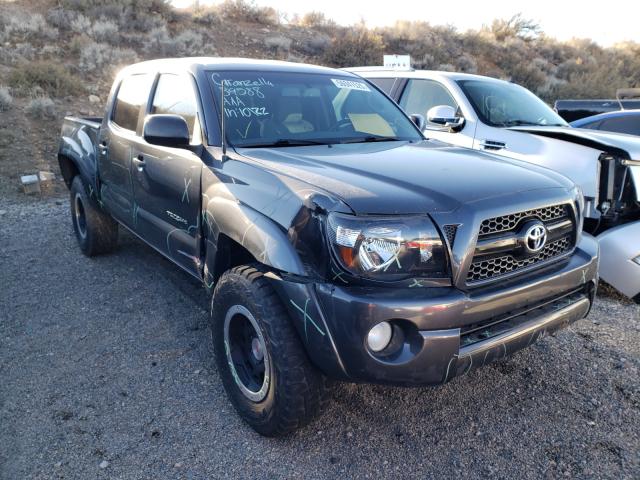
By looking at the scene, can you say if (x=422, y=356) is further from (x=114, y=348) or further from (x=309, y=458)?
(x=114, y=348)

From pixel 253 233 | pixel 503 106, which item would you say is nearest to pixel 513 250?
pixel 253 233

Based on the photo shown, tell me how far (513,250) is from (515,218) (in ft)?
0.50

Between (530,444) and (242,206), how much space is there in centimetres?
189

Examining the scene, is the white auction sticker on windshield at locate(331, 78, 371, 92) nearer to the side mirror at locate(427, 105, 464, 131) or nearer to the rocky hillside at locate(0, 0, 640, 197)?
the side mirror at locate(427, 105, 464, 131)

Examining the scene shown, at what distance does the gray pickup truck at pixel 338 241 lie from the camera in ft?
7.38

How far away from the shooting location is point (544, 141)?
5.07 metres

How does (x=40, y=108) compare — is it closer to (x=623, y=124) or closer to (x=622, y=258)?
(x=623, y=124)

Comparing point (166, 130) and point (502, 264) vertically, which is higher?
point (166, 130)

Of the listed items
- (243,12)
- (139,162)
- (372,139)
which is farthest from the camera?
(243,12)

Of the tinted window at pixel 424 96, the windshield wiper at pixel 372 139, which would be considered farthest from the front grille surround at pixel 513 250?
the tinted window at pixel 424 96

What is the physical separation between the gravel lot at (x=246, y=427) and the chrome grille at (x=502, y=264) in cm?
90

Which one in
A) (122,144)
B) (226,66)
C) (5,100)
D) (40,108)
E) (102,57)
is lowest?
(40,108)

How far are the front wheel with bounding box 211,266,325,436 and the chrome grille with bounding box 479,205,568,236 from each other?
1.00 m

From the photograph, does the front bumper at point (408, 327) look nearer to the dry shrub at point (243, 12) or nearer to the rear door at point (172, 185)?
the rear door at point (172, 185)
